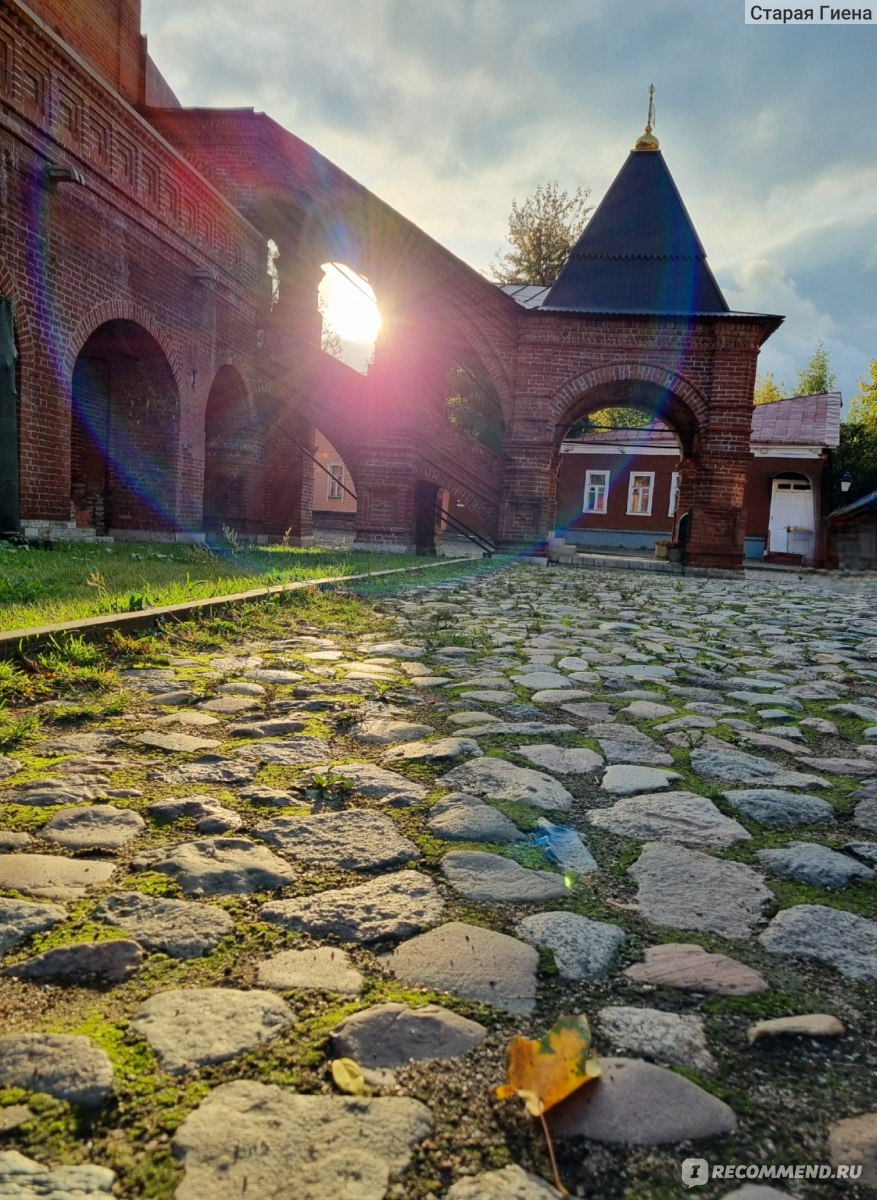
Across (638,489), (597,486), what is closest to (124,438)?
(597,486)

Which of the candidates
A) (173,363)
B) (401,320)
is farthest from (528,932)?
(401,320)

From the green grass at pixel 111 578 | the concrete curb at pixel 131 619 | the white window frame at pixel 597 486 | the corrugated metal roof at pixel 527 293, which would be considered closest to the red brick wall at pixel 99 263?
the green grass at pixel 111 578

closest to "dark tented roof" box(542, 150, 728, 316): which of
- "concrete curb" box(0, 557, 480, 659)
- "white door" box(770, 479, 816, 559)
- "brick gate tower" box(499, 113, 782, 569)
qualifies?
"brick gate tower" box(499, 113, 782, 569)

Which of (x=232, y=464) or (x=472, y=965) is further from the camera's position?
(x=232, y=464)

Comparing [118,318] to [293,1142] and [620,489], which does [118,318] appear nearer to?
[293,1142]

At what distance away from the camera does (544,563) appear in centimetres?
1702

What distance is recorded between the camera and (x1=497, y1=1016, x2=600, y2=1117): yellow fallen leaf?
1.06 m

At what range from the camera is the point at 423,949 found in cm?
143

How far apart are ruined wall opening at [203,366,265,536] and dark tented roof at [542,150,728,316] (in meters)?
8.01

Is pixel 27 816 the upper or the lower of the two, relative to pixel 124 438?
lower

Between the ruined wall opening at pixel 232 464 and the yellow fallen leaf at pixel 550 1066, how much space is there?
54.2ft

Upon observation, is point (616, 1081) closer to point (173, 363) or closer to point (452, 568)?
point (452, 568)

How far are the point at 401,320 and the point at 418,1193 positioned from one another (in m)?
18.1

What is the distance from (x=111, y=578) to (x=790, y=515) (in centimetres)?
2711
